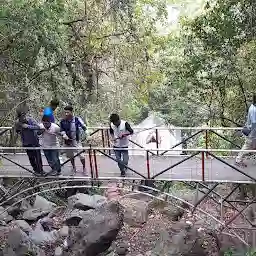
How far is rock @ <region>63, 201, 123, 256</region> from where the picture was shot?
9414 mm

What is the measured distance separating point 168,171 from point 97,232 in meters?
2.06

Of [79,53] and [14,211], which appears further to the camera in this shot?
[79,53]

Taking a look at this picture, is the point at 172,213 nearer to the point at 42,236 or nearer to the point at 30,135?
the point at 42,236

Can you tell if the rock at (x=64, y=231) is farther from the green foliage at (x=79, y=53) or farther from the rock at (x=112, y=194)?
→ the green foliage at (x=79, y=53)

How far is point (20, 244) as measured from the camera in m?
9.68

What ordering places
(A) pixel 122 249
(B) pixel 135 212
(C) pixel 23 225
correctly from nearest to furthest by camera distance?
1. (A) pixel 122 249
2. (C) pixel 23 225
3. (B) pixel 135 212

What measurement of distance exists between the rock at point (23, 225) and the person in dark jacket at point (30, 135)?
2.81 metres

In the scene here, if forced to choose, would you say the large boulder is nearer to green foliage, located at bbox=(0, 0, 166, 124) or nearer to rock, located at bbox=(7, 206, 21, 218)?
rock, located at bbox=(7, 206, 21, 218)

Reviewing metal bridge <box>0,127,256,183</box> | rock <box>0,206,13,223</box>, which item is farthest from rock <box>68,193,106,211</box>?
metal bridge <box>0,127,256,183</box>

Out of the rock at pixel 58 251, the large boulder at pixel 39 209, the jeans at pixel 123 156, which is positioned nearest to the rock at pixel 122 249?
the rock at pixel 58 251

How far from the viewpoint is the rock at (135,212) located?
11492 mm

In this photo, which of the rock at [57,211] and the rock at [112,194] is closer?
the rock at [57,211]

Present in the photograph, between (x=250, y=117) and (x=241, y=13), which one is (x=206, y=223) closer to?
(x=250, y=117)

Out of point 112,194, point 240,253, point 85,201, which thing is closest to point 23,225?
point 85,201
